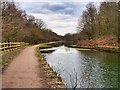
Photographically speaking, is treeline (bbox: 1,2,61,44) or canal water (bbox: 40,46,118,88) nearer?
canal water (bbox: 40,46,118,88)

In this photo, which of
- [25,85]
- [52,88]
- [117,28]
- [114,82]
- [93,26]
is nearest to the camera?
[52,88]

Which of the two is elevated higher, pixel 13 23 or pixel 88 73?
pixel 13 23

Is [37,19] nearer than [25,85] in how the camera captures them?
No

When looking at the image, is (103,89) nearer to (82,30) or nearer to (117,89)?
(117,89)

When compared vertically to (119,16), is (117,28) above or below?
below

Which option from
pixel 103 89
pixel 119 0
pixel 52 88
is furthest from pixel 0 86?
pixel 119 0

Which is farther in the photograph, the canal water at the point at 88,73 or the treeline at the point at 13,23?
the treeline at the point at 13,23

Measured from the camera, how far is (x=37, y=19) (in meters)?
57.5

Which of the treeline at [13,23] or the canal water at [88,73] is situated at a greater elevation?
the treeline at [13,23]

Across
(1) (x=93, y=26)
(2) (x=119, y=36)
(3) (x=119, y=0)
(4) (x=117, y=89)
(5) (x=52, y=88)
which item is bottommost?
(4) (x=117, y=89)

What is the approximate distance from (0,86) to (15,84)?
48 cm

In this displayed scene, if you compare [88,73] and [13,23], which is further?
[13,23]

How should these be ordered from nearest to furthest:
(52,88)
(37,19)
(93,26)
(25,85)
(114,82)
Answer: (52,88)
(25,85)
(114,82)
(93,26)
(37,19)

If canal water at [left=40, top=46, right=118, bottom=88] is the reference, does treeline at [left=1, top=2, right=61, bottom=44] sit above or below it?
above
